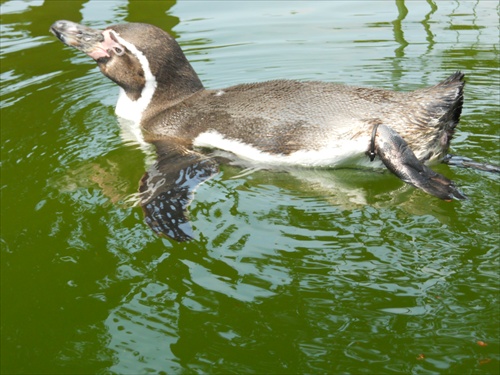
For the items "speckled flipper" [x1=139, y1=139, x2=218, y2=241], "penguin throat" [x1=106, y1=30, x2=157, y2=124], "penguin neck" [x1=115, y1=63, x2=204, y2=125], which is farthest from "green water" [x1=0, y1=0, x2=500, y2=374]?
"penguin neck" [x1=115, y1=63, x2=204, y2=125]

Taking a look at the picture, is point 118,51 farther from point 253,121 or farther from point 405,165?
point 405,165

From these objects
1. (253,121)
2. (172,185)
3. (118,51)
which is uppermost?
(118,51)

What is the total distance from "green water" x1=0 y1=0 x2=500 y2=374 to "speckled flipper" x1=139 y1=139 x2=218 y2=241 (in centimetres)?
8

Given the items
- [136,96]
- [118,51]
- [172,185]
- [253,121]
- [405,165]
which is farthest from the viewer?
[136,96]

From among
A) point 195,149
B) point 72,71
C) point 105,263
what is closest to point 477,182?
point 195,149

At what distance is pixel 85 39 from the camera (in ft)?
19.1

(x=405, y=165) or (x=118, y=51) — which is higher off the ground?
(x=118, y=51)

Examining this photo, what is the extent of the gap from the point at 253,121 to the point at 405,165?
105cm

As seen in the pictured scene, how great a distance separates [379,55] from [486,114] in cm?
174

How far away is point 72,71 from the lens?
25.2 ft

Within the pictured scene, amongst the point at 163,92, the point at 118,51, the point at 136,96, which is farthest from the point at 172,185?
the point at 118,51

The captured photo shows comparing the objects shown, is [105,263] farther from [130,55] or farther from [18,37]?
[18,37]

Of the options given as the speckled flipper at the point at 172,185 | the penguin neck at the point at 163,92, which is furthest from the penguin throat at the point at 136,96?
the speckled flipper at the point at 172,185

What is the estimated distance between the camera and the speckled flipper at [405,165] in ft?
14.3
